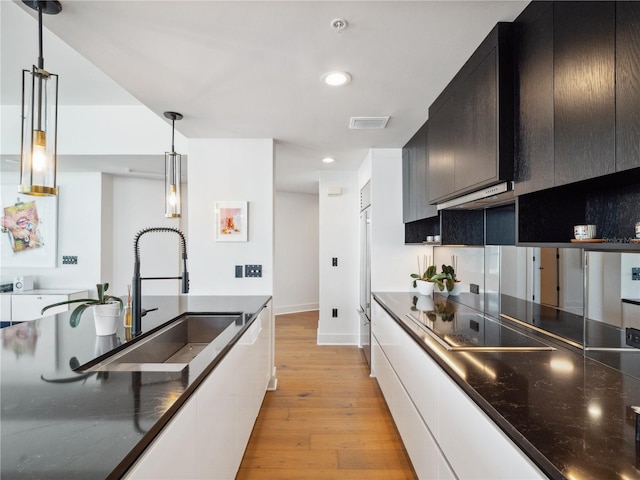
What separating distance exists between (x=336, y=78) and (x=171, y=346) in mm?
1919

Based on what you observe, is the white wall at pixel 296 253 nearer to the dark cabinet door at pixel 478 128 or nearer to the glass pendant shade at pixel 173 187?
the glass pendant shade at pixel 173 187

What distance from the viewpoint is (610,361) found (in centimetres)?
128

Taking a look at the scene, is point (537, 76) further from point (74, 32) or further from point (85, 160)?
point (85, 160)

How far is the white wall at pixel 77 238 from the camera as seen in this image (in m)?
4.33

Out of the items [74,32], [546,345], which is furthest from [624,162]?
[74,32]

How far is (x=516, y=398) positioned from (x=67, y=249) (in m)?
5.30

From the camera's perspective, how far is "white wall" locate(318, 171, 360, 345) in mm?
4305

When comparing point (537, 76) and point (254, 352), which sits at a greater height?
point (537, 76)

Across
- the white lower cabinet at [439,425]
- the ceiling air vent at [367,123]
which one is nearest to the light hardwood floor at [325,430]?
the white lower cabinet at [439,425]

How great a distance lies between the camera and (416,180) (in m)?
2.93

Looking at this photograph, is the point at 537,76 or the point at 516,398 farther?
the point at 537,76

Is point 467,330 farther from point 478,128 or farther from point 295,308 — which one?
point 295,308

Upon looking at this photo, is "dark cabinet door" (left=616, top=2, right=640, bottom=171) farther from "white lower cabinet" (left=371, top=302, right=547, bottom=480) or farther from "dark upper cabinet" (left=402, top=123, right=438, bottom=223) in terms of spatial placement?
"dark upper cabinet" (left=402, top=123, right=438, bottom=223)

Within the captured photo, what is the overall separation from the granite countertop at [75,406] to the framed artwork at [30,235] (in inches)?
140
